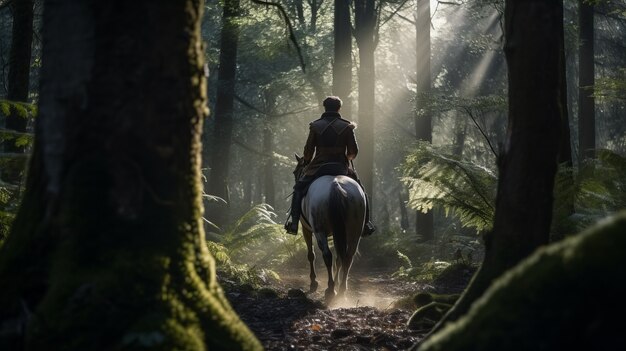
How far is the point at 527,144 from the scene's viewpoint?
5406mm

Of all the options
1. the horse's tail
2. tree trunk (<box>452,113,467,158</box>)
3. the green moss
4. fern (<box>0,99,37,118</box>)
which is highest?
tree trunk (<box>452,113,467,158</box>)

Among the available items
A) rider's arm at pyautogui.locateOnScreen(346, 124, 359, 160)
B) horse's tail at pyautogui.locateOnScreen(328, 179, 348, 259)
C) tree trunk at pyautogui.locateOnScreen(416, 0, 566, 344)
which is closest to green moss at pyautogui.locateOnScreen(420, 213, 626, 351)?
tree trunk at pyautogui.locateOnScreen(416, 0, 566, 344)

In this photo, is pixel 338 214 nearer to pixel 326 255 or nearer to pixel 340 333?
pixel 326 255

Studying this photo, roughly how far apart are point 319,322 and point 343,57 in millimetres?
14998

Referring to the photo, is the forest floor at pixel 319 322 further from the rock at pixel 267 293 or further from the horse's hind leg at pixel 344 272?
the horse's hind leg at pixel 344 272

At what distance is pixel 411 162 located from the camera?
457 inches

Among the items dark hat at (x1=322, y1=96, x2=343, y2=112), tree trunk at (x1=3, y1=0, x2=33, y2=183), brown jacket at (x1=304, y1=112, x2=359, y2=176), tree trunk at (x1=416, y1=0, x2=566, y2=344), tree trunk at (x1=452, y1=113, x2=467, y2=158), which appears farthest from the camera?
tree trunk at (x1=452, y1=113, x2=467, y2=158)

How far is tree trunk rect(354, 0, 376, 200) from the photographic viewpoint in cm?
2256

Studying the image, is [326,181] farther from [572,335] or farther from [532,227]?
[572,335]

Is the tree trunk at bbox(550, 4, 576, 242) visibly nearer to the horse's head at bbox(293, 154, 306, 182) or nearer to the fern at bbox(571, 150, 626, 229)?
the fern at bbox(571, 150, 626, 229)

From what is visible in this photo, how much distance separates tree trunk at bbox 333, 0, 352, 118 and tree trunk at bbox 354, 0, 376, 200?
662mm

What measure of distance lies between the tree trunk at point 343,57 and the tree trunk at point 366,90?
2.17 feet

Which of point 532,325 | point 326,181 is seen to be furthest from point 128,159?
point 326,181

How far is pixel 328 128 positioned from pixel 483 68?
75.1 ft
